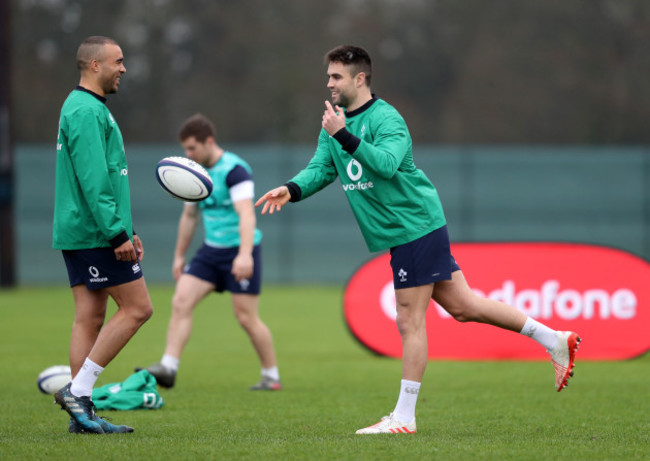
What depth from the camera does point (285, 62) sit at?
106ft

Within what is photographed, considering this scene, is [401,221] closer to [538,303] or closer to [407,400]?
[407,400]

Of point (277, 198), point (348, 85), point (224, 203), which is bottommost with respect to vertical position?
point (224, 203)

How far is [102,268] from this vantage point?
5.57m

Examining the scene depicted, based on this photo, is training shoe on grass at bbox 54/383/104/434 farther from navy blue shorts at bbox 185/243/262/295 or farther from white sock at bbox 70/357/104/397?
navy blue shorts at bbox 185/243/262/295

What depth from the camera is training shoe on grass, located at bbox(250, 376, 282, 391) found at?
7.79m

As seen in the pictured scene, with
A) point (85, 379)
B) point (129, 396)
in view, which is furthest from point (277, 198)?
point (129, 396)

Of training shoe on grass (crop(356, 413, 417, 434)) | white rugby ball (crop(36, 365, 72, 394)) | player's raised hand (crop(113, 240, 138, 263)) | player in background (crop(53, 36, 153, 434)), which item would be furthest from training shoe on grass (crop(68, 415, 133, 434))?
white rugby ball (crop(36, 365, 72, 394))

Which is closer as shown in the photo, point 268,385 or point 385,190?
point 385,190

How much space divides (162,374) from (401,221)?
2766 mm

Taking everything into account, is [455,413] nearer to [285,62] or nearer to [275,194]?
[275,194]

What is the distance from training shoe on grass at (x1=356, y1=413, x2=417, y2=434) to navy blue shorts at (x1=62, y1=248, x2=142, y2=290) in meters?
1.64

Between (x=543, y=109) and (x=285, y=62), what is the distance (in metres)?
8.71

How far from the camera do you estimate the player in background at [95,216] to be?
5.39 meters

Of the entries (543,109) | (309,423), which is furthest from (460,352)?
(543,109)
